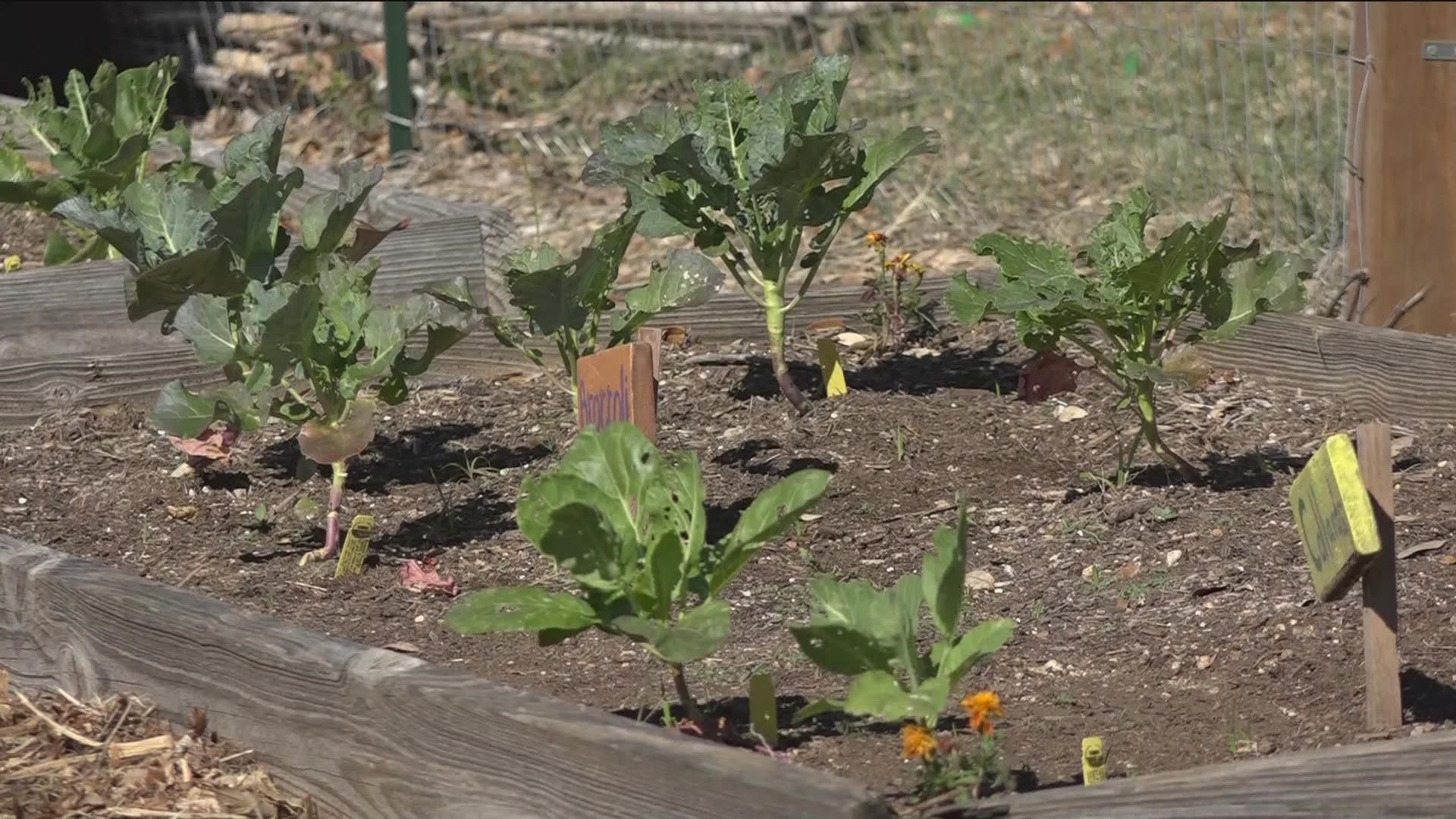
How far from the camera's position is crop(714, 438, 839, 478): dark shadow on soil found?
368cm

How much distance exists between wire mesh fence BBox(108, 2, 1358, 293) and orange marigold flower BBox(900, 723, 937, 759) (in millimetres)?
3454

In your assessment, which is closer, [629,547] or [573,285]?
[629,547]

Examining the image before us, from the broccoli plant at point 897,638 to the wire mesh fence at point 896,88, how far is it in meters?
3.28

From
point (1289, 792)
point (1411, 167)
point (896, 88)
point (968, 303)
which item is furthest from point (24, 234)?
point (1289, 792)

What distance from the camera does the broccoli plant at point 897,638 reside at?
89.7 inches

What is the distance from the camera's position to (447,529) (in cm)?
351

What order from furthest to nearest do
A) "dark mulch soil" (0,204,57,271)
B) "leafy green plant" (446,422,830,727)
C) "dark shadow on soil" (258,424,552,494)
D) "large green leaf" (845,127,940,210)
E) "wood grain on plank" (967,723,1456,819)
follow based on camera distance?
1. "dark mulch soil" (0,204,57,271)
2. "dark shadow on soil" (258,424,552,494)
3. "large green leaf" (845,127,940,210)
4. "leafy green plant" (446,422,830,727)
5. "wood grain on plank" (967,723,1456,819)

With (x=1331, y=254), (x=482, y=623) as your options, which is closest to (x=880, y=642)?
(x=482, y=623)

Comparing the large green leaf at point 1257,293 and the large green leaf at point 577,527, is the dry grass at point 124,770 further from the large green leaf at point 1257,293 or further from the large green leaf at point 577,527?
the large green leaf at point 1257,293

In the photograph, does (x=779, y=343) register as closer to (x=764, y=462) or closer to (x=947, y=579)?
(x=764, y=462)

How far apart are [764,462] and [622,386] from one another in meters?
0.51

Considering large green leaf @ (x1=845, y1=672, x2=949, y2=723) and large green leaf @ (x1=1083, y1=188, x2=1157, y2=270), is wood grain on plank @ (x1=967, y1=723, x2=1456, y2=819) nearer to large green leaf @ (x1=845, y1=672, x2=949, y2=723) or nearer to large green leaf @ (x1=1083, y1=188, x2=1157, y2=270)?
large green leaf @ (x1=845, y1=672, x2=949, y2=723)

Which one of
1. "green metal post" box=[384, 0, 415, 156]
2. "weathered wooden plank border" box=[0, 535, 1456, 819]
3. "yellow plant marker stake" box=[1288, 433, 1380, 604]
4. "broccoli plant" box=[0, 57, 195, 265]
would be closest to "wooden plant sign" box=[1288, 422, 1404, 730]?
"yellow plant marker stake" box=[1288, 433, 1380, 604]

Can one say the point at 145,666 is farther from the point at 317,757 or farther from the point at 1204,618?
the point at 1204,618
